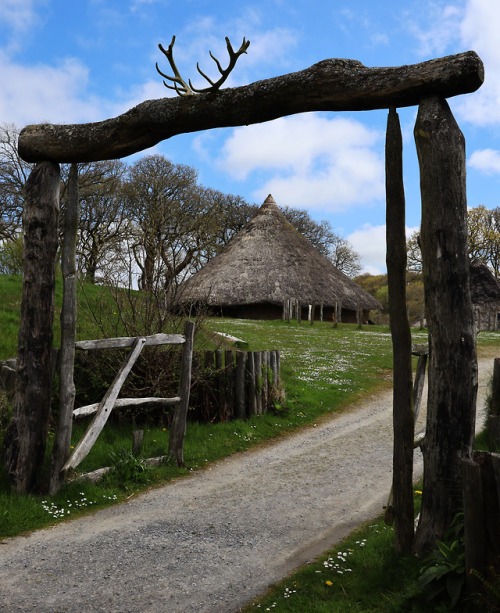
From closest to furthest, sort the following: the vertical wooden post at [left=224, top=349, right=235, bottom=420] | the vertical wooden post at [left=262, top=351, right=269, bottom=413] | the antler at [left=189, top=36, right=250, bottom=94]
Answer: the antler at [left=189, top=36, right=250, bottom=94] < the vertical wooden post at [left=224, top=349, right=235, bottom=420] < the vertical wooden post at [left=262, top=351, right=269, bottom=413]

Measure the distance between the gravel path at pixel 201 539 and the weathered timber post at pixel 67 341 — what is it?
86 cm

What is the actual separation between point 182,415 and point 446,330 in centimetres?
415

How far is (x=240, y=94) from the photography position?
5.30 meters

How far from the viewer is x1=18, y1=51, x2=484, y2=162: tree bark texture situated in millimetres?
4316

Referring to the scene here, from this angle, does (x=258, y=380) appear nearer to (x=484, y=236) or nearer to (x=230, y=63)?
(x=230, y=63)

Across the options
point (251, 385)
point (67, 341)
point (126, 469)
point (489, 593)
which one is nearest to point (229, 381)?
point (251, 385)

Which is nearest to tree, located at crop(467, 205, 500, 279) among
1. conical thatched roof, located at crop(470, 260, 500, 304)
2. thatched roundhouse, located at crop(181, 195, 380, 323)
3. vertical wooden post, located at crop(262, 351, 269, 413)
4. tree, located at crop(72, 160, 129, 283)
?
conical thatched roof, located at crop(470, 260, 500, 304)

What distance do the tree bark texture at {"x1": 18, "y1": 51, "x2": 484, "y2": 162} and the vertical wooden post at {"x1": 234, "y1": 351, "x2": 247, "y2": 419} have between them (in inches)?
163

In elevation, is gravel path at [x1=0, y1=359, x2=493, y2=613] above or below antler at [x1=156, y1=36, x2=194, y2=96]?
below

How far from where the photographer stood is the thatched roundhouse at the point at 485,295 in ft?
115

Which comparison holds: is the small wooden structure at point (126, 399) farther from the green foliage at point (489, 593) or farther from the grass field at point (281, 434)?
Answer: the green foliage at point (489, 593)

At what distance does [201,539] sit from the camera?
5016 mm

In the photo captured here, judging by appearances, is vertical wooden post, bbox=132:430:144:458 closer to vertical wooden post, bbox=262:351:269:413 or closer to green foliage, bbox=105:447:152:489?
green foliage, bbox=105:447:152:489

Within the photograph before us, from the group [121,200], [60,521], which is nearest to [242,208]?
[121,200]
